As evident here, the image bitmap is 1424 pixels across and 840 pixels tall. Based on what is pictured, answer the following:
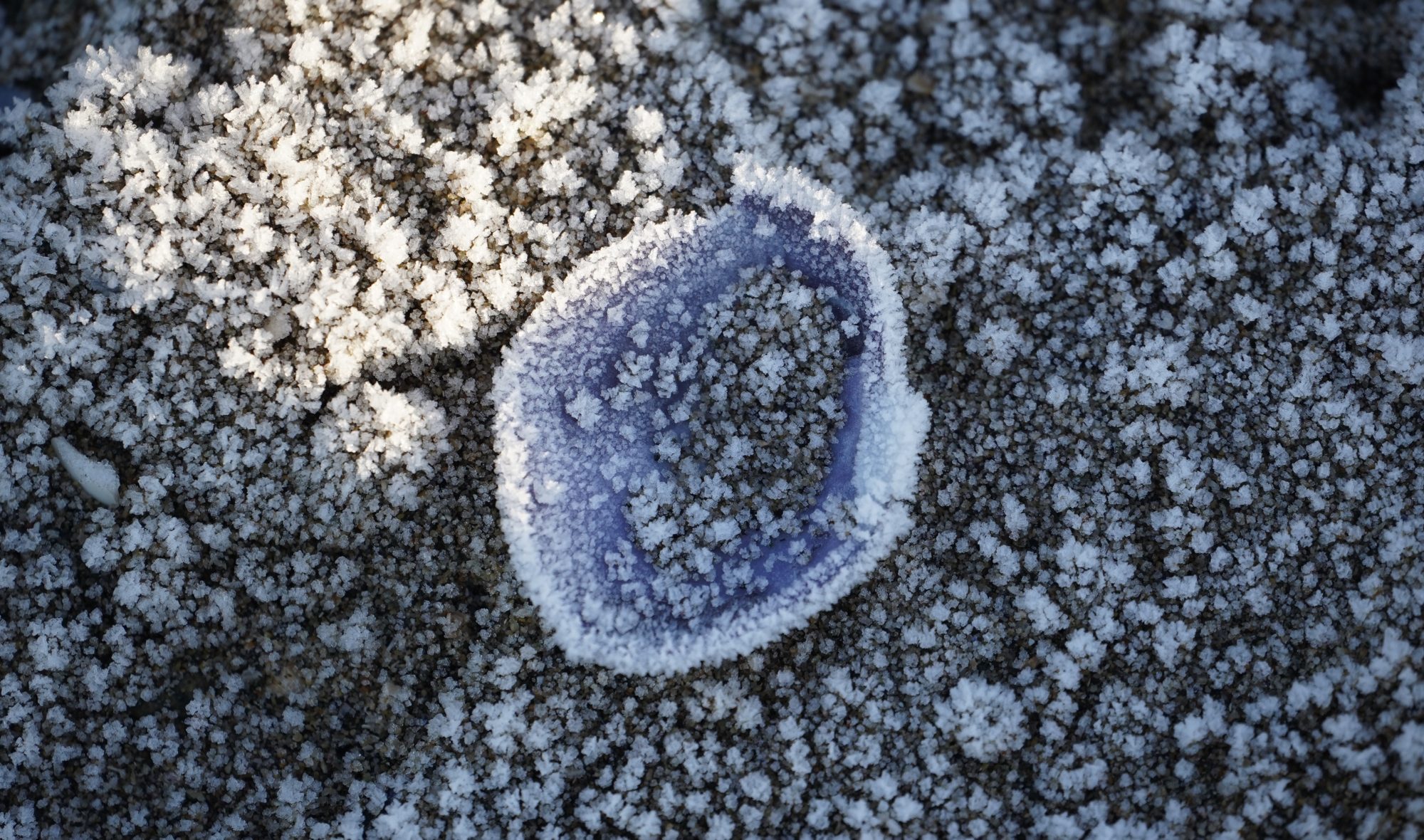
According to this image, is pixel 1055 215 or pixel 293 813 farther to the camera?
pixel 1055 215

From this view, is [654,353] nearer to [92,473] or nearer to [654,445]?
[654,445]

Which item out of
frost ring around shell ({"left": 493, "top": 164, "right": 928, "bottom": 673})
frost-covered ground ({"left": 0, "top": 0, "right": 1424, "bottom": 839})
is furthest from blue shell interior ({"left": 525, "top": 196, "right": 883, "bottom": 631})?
frost-covered ground ({"left": 0, "top": 0, "right": 1424, "bottom": 839})

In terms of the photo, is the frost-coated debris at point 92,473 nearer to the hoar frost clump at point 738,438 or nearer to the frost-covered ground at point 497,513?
the frost-covered ground at point 497,513

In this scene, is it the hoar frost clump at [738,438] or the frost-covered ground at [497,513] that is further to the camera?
the hoar frost clump at [738,438]

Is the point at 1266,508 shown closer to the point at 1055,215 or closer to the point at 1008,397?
the point at 1008,397

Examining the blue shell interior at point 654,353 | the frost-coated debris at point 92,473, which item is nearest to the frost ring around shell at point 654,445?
the blue shell interior at point 654,353

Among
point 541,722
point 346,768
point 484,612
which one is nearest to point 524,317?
point 484,612

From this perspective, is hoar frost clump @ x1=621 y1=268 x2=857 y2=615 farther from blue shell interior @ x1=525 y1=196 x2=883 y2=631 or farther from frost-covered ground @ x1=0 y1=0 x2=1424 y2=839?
frost-covered ground @ x1=0 y1=0 x2=1424 y2=839
